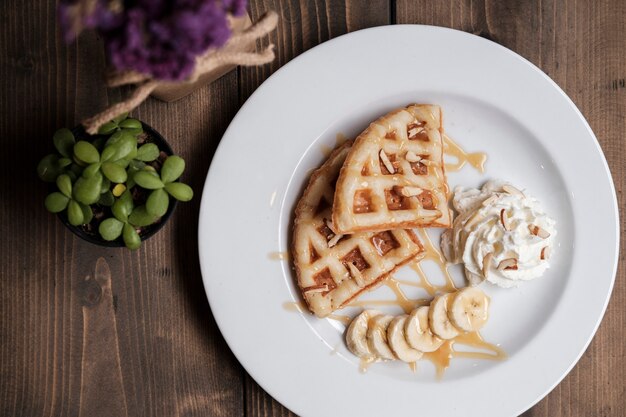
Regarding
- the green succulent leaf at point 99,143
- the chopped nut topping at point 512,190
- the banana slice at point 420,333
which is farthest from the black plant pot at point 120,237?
the chopped nut topping at point 512,190

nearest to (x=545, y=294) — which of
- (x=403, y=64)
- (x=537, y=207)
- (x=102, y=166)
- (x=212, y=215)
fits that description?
(x=537, y=207)

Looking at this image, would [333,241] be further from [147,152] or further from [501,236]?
[147,152]

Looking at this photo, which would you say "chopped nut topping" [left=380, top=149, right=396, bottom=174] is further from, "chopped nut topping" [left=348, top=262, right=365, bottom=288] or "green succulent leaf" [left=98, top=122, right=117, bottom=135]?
"green succulent leaf" [left=98, top=122, right=117, bottom=135]

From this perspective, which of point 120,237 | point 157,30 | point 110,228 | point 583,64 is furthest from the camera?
point 583,64

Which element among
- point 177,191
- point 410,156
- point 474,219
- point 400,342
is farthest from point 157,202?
point 474,219

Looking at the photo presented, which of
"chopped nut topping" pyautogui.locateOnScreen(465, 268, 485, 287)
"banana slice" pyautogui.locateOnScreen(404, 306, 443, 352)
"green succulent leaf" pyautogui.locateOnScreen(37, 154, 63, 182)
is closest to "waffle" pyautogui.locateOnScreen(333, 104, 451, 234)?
"chopped nut topping" pyautogui.locateOnScreen(465, 268, 485, 287)

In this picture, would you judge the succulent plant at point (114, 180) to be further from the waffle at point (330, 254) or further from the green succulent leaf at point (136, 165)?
the waffle at point (330, 254)
